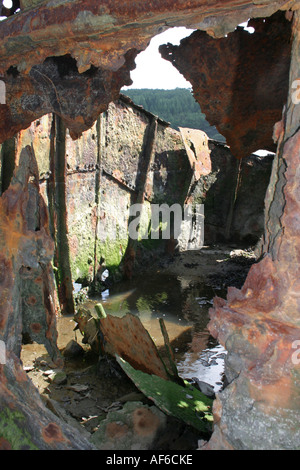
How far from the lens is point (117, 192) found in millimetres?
6426

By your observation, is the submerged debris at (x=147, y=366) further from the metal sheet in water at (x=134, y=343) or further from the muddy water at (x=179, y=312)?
the muddy water at (x=179, y=312)

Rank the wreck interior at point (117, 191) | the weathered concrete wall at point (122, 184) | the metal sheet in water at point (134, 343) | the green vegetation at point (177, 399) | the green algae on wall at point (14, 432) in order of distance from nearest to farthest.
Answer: the wreck interior at point (117, 191) < the green algae on wall at point (14, 432) < the green vegetation at point (177, 399) < the metal sheet in water at point (134, 343) < the weathered concrete wall at point (122, 184)

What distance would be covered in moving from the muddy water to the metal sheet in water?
691 mm

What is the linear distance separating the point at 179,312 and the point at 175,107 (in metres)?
15.4

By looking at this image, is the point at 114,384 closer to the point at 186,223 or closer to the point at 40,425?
the point at 40,425

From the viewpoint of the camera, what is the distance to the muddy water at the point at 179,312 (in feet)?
13.8

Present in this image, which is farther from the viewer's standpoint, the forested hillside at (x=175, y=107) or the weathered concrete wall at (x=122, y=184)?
the forested hillside at (x=175, y=107)

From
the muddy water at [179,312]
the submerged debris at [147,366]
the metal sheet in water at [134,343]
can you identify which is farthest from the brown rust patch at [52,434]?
the muddy water at [179,312]

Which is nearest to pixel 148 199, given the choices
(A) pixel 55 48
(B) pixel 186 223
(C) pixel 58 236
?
(B) pixel 186 223

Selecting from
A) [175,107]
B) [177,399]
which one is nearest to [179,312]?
[177,399]

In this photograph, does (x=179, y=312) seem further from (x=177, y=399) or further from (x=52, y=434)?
(x=52, y=434)

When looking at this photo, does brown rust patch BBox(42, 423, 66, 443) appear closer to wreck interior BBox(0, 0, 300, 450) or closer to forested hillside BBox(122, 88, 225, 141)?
wreck interior BBox(0, 0, 300, 450)

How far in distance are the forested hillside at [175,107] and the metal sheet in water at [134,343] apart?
48.6 feet

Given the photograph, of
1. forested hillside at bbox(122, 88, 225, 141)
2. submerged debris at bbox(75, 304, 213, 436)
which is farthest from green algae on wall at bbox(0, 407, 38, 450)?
forested hillside at bbox(122, 88, 225, 141)
